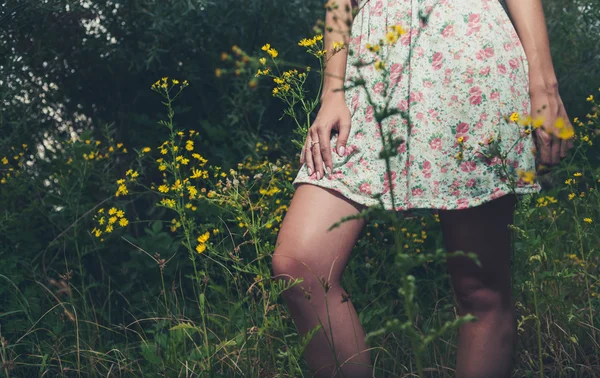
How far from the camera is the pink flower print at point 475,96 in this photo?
174cm

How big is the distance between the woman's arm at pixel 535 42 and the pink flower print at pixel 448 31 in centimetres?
22

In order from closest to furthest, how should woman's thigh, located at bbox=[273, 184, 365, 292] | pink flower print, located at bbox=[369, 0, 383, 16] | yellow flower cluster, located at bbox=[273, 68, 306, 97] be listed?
woman's thigh, located at bbox=[273, 184, 365, 292]
pink flower print, located at bbox=[369, 0, 383, 16]
yellow flower cluster, located at bbox=[273, 68, 306, 97]

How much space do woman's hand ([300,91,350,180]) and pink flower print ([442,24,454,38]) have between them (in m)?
0.32

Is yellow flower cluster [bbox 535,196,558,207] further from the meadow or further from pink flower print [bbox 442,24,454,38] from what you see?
pink flower print [bbox 442,24,454,38]

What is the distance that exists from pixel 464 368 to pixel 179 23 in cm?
244

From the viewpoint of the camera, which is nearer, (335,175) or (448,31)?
(335,175)

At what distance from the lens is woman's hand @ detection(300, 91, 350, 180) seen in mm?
1691

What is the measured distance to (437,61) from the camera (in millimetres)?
1752

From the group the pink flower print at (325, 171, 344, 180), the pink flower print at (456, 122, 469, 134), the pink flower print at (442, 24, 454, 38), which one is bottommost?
the pink flower print at (325, 171, 344, 180)

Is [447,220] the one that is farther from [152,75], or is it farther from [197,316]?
[152,75]

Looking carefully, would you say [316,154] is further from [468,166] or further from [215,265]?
[215,265]

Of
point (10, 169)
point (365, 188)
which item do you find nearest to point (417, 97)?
point (365, 188)

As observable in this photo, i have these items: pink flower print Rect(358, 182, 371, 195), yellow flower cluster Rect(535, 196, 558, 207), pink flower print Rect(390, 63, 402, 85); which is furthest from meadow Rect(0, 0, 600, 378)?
pink flower print Rect(390, 63, 402, 85)

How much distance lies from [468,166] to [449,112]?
151 mm
